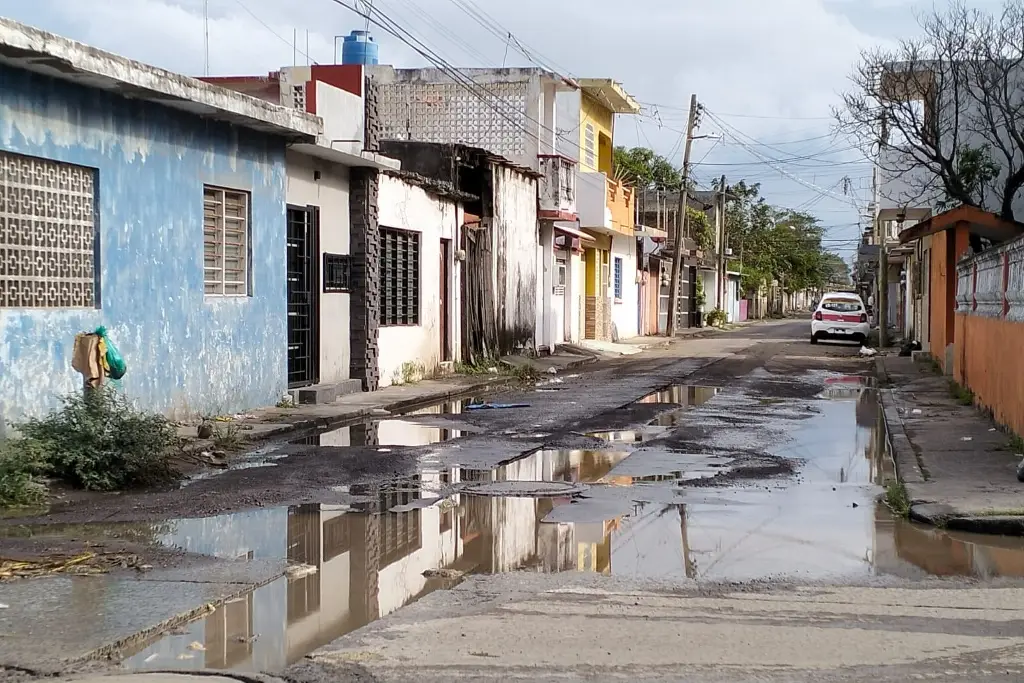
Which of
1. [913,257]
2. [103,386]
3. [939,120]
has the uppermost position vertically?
[939,120]

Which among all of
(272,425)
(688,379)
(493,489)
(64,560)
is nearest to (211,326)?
(272,425)

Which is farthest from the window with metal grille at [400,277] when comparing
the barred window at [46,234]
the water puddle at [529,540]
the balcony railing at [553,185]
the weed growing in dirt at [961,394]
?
the water puddle at [529,540]

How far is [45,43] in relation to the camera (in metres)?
10.6

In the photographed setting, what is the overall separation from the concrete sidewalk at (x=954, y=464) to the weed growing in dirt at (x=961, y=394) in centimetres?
10

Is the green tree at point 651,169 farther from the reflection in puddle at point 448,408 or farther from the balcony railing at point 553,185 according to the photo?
the reflection in puddle at point 448,408

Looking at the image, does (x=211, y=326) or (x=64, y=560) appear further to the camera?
(x=211, y=326)

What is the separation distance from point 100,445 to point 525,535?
4109 millimetres

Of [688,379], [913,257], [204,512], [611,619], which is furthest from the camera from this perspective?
[913,257]

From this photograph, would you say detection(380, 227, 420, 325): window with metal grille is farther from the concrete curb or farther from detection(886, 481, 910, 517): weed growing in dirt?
detection(886, 481, 910, 517): weed growing in dirt

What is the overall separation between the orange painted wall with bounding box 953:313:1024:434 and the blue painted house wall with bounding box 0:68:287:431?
9378 mm

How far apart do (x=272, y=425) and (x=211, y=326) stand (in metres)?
1.56

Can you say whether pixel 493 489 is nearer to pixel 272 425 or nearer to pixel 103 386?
pixel 103 386

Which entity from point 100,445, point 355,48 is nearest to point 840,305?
point 355,48

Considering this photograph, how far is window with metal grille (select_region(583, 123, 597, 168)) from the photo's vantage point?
123 feet
